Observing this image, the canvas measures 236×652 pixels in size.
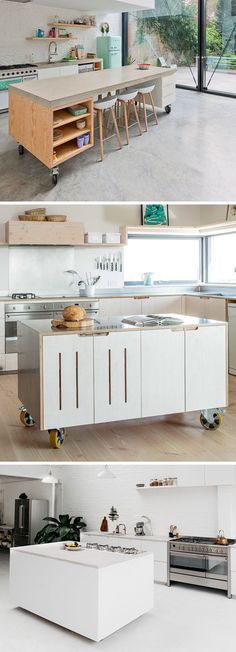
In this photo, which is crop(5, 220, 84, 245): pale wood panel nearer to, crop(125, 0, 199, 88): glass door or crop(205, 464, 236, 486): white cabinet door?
crop(125, 0, 199, 88): glass door

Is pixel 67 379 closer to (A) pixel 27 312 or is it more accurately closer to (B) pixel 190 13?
(A) pixel 27 312

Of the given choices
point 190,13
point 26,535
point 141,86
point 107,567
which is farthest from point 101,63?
point 26,535

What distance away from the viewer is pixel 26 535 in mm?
7516

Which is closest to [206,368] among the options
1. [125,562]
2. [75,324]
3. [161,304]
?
[75,324]

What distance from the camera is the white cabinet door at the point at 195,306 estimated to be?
5746mm

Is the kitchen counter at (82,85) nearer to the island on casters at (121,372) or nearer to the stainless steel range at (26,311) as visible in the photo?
the island on casters at (121,372)

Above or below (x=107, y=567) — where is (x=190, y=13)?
above

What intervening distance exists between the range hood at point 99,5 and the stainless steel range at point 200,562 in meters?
5.05

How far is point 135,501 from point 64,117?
4.25m

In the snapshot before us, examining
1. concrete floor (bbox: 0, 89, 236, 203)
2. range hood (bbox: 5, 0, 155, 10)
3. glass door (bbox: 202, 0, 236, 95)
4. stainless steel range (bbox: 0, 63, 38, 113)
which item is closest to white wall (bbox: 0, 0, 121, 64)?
range hood (bbox: 5, 0, 155, 10)

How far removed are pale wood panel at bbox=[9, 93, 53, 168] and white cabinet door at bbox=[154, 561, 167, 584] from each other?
3.87 meters

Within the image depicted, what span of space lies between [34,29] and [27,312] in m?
3.23

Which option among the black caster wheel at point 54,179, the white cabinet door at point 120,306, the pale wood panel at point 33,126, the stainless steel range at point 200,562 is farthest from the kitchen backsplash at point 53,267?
the stainless steel range at point 200,562

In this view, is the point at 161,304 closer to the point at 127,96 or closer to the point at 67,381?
the point at 127,96
